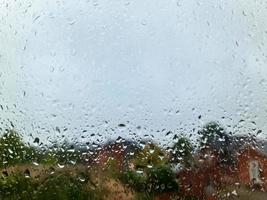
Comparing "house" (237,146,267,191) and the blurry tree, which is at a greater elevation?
the blurry tree

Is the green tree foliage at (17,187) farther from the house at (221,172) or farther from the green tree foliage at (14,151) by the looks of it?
the house at (221,172)

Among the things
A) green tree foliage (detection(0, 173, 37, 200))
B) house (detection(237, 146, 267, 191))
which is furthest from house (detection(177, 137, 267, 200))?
green tree foliage (detection(0, 173, 37, 200))

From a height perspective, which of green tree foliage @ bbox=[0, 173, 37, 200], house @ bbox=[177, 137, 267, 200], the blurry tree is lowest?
green tree foliage @ bbox=[0, 173, 37, 200]

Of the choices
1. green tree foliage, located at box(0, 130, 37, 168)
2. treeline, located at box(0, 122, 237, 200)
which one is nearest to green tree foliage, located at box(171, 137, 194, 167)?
treeline, located at box(0, 122, 237, 200)

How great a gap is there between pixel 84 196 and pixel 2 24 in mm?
423

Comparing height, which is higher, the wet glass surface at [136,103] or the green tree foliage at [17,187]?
the wet glass surface at [136,103]

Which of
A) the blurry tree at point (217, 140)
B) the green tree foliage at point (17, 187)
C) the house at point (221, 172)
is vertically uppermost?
the blurry tree at point (217, 140)

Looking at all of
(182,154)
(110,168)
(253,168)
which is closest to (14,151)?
(110,168)

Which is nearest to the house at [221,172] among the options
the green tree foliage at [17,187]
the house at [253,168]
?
the house at [253,168]

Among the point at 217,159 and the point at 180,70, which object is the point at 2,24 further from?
the point at 217,159

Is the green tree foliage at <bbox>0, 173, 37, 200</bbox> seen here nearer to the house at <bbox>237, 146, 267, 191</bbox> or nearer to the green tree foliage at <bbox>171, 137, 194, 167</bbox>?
the green tree foliage at <bbox>171, 137, 194, 167</bbox>

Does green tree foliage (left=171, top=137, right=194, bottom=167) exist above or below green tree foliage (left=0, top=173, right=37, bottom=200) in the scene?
above

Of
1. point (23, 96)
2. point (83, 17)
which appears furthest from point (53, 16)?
point (23, 96)

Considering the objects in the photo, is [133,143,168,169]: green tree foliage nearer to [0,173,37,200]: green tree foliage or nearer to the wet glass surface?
the wet glass surface
